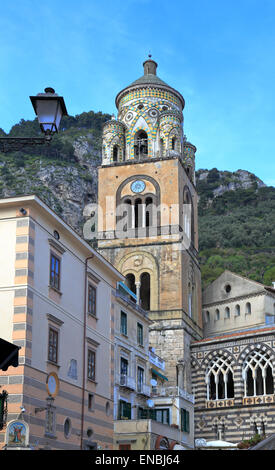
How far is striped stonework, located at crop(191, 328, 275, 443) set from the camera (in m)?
43.8

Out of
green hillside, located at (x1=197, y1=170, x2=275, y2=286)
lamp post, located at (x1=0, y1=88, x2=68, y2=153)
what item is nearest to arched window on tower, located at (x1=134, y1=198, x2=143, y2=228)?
green hillside, located at (x1=197, y1=170, x2=275, y2=286)

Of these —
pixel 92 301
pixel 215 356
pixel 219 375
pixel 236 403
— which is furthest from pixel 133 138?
pixel 92 301

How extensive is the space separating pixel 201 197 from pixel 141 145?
69.7m

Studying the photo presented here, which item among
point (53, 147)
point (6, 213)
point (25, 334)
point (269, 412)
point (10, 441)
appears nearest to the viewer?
point (10, 441)

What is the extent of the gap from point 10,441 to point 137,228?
3326 centimetres

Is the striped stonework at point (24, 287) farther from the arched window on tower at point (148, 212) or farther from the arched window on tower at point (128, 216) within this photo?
the arched window on tower at point (128, 216)

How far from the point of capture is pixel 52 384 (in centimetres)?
2389

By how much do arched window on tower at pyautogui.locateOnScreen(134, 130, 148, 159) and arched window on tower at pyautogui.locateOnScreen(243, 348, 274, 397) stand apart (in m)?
19.2

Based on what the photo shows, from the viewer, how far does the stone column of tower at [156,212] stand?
49.3 m

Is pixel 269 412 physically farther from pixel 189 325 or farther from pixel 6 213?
pixel 6 213

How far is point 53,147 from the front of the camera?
113500mm

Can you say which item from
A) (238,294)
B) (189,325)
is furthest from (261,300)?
(189,325)

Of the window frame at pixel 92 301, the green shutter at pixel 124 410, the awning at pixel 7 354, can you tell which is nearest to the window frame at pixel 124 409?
the green shutter at pixel 124 410
